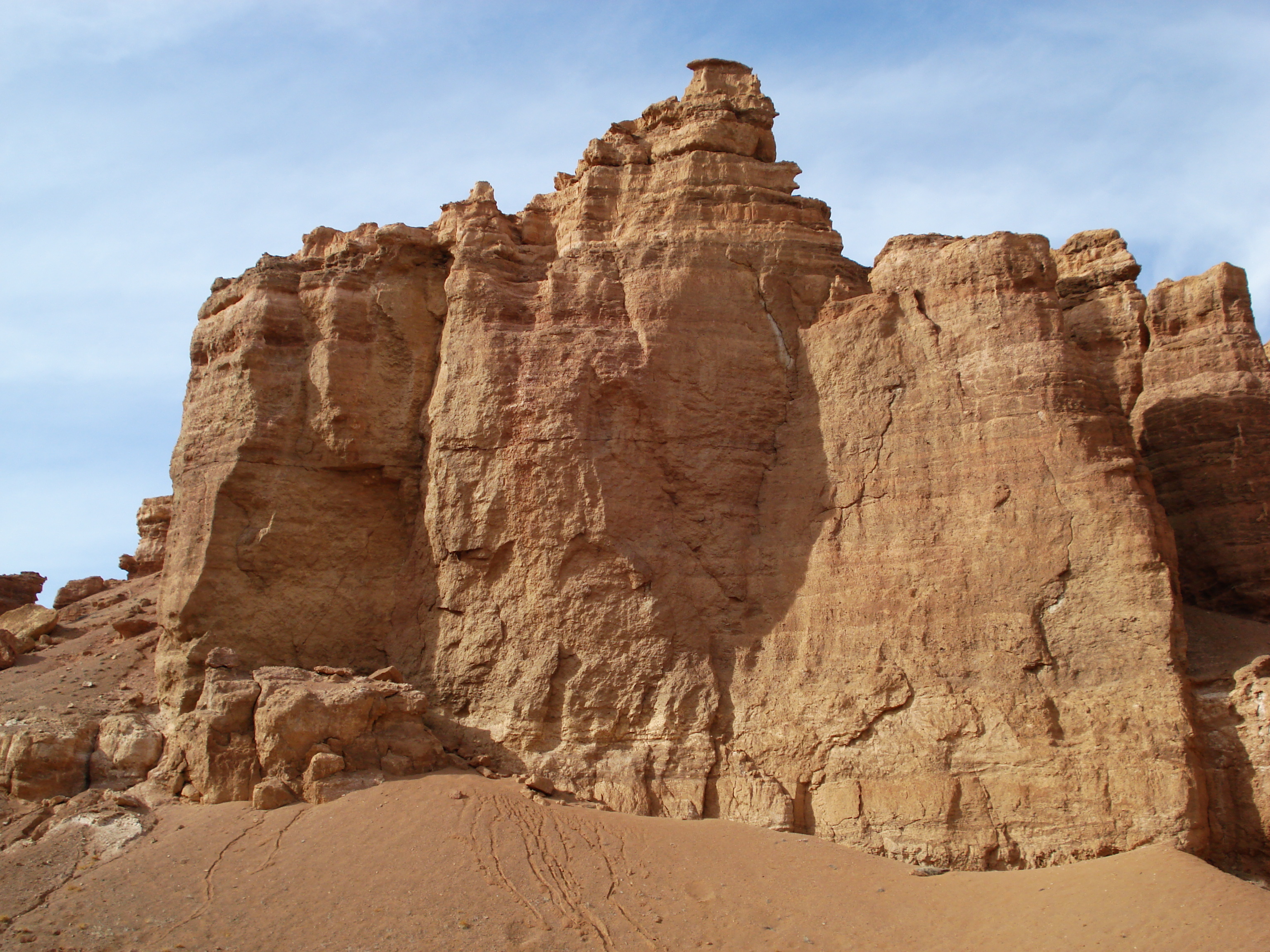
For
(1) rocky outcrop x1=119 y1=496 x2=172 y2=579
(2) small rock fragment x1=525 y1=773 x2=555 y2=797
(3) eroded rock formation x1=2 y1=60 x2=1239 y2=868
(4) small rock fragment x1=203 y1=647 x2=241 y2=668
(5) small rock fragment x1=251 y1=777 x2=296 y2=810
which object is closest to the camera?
(3) eroded rock formation x1=2 y1=60 x2=1239 y2=868

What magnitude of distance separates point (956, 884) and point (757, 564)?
162 inches

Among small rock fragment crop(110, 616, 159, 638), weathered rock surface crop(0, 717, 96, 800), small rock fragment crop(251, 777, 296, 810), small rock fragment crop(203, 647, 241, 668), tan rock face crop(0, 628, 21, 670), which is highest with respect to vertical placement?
small rock fragment crop(110, 616, 159, 638)

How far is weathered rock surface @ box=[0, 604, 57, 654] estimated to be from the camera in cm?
1655

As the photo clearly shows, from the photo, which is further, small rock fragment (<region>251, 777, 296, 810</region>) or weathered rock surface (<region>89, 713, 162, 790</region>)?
weathered rock surface (<region>89, 713, 162, 790</region>)

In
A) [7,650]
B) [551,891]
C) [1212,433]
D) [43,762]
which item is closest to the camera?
[551,891]

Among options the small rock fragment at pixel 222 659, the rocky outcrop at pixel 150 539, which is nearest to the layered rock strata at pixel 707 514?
the small rock fragment at pixel 222 659

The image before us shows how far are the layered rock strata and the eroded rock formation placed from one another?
0.14 feet

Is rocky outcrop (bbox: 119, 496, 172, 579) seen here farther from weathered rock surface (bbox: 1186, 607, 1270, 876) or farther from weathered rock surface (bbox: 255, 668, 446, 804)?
weathered rock surface (bbox: 1186, 607, 1270, 876)

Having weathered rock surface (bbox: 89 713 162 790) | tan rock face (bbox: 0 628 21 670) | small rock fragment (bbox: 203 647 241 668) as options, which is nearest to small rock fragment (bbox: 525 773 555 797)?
small rock fragment (bbox: 203 647 241 668)

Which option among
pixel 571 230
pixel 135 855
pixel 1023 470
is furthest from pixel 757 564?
pixel 135 855

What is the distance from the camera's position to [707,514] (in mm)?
12422

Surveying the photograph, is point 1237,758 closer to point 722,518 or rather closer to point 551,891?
point 722,518

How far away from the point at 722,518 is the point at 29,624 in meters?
12.3

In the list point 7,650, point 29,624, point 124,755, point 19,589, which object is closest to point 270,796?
point 124,755
